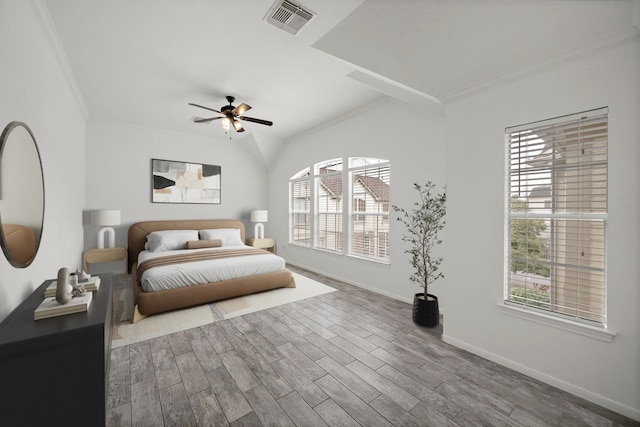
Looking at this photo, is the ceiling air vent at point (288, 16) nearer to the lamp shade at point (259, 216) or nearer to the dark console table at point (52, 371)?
the dark console table at point (52, 371)

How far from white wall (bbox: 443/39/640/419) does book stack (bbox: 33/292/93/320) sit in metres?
2.83

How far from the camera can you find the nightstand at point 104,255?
435 centimetres

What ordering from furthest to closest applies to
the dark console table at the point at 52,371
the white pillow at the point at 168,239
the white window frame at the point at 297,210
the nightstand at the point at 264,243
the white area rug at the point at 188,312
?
the nightstand at the point at 264,243, the white window frame at the point at 297,210, the white pillow at the point at 168,239, the white area rug at the point at 188,312, the dark console table at the point at 52,371

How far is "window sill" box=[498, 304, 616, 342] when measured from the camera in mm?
1736

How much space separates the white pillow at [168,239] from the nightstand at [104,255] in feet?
1.24

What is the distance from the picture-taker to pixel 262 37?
7.89 feet

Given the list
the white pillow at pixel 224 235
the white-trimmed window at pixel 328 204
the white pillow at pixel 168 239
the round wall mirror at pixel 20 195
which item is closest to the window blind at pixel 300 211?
the white-trimmed window at pixel 328 204

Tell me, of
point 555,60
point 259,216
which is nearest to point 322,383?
point 555,60

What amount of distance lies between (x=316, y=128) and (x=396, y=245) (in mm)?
2739

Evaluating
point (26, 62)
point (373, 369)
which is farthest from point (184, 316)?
point (26, 62)

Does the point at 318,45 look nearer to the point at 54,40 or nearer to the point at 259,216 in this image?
the point at 54,40

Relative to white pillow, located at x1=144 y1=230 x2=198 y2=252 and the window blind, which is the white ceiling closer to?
the window blind

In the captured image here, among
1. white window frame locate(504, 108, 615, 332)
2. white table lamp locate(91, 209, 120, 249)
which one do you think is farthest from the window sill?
white table lamp locate(91, 209, 120, 249)

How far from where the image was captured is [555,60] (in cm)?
191
